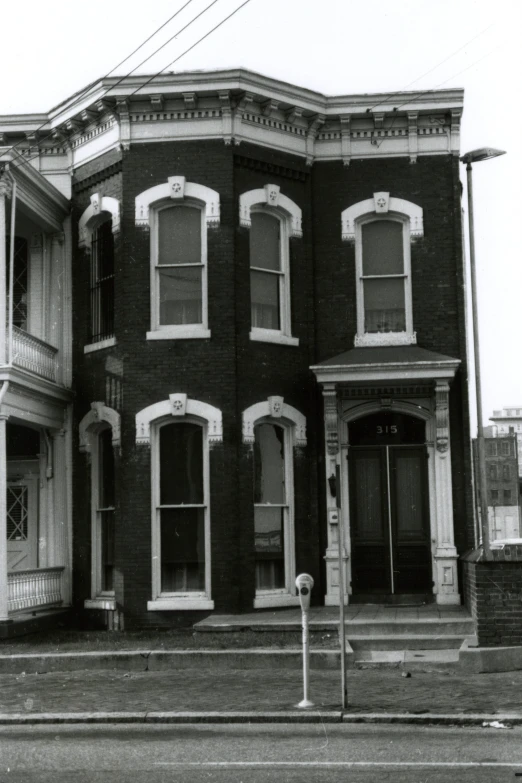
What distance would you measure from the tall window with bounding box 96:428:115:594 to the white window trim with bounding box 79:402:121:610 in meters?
0.03

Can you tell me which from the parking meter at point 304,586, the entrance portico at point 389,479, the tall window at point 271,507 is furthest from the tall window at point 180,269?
the parking meter at point 304,586

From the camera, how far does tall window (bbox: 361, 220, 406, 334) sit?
1741cm

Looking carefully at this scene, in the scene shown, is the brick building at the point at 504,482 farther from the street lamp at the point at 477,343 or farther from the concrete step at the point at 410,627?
the concrete step at the point at 410,627

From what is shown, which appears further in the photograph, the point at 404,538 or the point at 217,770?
the point at 404,538

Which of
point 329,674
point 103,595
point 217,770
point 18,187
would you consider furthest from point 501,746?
point 18,187

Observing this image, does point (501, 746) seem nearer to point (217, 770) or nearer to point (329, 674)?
point (217, 770)

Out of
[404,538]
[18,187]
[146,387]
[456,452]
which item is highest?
[18,187]

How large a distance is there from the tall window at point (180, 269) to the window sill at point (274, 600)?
4286 millimetres

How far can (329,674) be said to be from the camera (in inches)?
479

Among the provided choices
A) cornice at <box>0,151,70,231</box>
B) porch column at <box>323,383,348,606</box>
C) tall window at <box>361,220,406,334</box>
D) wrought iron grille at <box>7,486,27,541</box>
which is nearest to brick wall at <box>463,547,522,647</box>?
porch column at <box>323,383,348,606</box>

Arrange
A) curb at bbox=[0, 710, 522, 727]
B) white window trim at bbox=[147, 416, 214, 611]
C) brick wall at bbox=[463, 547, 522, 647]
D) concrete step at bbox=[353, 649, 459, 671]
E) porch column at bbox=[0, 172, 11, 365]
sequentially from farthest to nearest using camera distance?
white window trim at bbox=[147, 416, 214, 611]
porch column at bbox=[0, 172, 11, 365]
concrete step at bbox=[353, 649, 459, 671]
brick wall at bbox=[463, 547, 522, 647]
curb at bbox=[0, 710, 522, 727]

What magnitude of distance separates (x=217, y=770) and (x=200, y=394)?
9156mm

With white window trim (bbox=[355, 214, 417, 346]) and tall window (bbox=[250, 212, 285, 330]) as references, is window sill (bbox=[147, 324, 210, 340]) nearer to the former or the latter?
tall window (bbox=[250, 212, 285, 330])

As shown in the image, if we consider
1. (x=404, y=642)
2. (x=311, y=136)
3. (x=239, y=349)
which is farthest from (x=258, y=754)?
(x=311, y=136)
